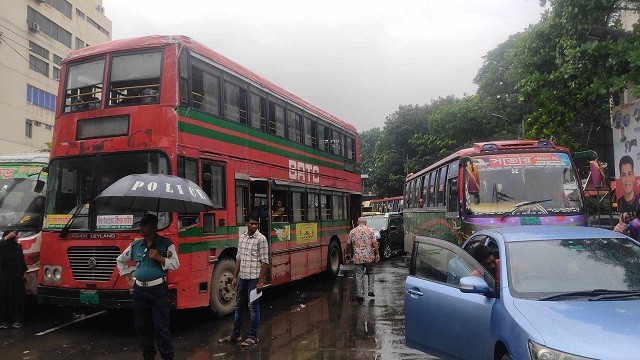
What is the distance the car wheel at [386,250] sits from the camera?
19.9 m

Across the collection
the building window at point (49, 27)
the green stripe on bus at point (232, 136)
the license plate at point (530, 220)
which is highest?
the building window at point (49, 27)

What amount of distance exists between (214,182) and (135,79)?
2067mm

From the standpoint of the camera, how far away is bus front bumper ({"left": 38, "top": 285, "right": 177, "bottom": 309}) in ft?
24.4

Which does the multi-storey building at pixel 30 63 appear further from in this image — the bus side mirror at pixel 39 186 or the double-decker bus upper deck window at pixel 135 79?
the double-decker bus upper deck window at pixel 135 79

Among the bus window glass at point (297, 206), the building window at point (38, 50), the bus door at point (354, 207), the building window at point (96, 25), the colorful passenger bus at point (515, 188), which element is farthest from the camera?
the building window at point (96, 25)

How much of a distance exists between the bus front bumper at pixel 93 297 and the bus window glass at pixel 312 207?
565 centimetres

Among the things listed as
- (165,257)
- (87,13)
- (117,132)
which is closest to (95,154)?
(117,132)

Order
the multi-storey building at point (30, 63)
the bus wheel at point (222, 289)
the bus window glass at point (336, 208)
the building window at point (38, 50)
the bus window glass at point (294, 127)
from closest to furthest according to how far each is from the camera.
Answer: the bus wheel at point (222, 289) < the bus window glass at point (294, 127) < the bus window glass at point (336, 208) < the multi-storey building at point (30, 63) < the building window at point (38, 50)

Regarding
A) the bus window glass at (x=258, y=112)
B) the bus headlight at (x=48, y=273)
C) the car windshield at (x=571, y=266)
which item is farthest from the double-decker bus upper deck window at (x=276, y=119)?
the car windshield at (x=571, y=266)

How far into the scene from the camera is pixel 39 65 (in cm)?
3953

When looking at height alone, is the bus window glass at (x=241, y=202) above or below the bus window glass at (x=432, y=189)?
below

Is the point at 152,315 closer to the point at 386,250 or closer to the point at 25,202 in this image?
the point at 25,202

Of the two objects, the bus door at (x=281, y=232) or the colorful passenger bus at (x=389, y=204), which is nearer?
the bus door at (x=281, y=232)

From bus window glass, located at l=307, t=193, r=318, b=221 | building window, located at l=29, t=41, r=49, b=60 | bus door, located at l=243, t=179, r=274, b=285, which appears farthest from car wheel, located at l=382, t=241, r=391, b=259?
building window, located at l=29, t=41, r=49, b=60
